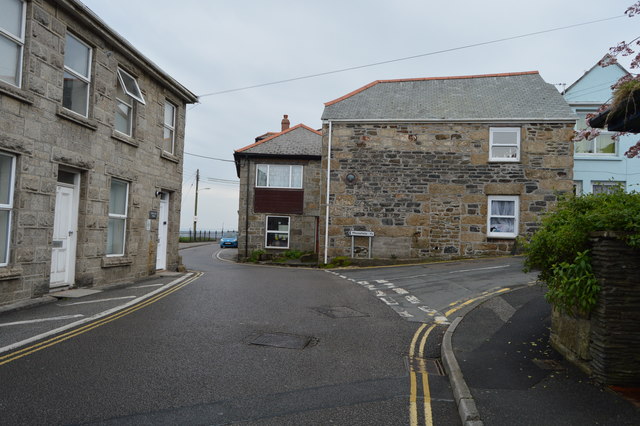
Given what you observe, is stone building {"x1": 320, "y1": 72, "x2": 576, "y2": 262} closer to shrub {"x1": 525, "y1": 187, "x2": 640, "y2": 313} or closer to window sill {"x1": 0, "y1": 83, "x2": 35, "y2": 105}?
window sill {"x1": 0, "y1": 83, "x2": 35, "y2": 105}

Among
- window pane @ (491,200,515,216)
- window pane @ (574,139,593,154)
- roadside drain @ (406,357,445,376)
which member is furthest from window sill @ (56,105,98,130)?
window pane @ (574,139,593,154)

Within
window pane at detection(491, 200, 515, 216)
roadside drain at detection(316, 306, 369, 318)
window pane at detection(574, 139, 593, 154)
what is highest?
window pane at detection(574, 139, 593, 154)

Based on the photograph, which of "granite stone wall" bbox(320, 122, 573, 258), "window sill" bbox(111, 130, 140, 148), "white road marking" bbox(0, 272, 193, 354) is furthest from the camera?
"granite stone wall" bbox(320, 122, 573, 258)

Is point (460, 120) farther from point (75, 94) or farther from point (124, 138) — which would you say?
point (75, 94)

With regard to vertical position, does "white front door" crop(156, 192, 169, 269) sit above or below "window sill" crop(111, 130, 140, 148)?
below

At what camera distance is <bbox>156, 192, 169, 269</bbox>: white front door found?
14.9m

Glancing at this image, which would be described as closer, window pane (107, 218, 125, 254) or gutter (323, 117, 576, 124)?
window pane (107, 218, 125, 254)

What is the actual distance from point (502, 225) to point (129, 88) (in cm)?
1491

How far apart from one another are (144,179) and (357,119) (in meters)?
9.79

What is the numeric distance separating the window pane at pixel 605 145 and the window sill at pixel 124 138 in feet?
62.0

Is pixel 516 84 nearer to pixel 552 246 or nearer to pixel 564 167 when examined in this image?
pixel 564 167

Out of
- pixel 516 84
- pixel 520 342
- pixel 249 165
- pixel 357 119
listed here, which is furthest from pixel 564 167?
pixel 249 165

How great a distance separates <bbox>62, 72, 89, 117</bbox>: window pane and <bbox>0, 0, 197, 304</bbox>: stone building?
0.9 inches

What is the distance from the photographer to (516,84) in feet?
68.3
